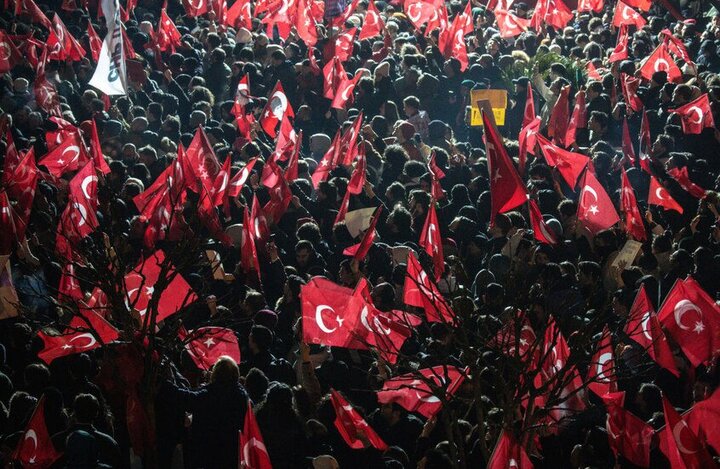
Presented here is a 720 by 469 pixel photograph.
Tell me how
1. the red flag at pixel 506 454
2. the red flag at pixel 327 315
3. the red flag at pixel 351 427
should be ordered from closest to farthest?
the red flag at pixel 506 454 < the red flag at pixel 351 427 < the red flag at pixel 327 315

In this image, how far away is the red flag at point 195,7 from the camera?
16.5 metres

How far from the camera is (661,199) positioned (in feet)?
34.3

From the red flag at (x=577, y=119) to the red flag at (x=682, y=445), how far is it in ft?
19.7

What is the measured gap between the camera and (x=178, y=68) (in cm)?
1509

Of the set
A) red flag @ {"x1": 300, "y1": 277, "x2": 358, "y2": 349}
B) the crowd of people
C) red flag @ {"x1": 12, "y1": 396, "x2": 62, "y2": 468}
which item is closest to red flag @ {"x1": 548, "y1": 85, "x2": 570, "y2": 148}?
the crowd of people

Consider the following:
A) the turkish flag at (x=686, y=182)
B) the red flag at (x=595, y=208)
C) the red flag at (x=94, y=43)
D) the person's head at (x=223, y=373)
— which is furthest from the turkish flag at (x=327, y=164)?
the person's head at (x=223, y=373)

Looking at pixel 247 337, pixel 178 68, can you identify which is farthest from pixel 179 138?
pixel 247 337

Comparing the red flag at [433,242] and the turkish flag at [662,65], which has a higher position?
the turkish flag at [662,65]

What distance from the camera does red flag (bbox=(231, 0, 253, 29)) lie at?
1623 centimetres

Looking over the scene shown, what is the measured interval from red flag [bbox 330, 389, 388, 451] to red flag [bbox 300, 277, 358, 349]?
0.86 metres

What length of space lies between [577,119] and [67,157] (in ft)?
20.0

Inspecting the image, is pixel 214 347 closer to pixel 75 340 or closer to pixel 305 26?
pixel 75 340

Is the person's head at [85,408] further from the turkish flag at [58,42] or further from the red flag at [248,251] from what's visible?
the turkish flag at [58,42]

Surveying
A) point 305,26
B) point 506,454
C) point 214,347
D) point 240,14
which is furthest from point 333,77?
point 506,454
